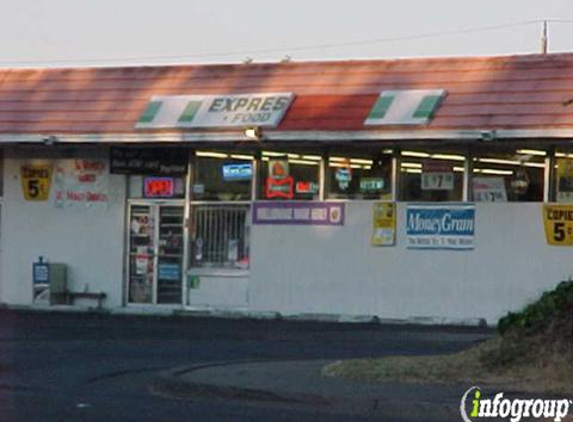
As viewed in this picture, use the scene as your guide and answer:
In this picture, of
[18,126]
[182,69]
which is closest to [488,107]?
[182,69]

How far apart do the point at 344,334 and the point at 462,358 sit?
8022mm

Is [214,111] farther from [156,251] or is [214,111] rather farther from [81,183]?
[81,183]

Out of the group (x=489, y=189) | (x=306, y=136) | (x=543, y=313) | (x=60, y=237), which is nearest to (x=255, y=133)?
(x=306, y=136)

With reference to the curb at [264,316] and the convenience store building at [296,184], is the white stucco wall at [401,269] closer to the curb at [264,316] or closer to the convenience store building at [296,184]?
the convenience store building at [296,184]

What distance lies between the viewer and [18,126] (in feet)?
96.0

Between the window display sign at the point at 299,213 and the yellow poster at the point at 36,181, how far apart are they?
4.75 metres

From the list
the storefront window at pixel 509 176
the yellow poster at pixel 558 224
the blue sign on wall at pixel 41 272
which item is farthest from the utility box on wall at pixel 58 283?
the yellow poster at pixel 558 224

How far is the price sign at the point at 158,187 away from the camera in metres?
30.1

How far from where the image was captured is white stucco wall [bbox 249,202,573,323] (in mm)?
26734

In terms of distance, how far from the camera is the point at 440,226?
2748cm

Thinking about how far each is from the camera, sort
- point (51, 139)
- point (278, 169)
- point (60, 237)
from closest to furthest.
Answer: point (51, 139), point (278, 169), point (60, 237)

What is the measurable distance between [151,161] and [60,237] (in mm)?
2648

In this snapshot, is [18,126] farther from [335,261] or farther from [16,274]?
[335,261]

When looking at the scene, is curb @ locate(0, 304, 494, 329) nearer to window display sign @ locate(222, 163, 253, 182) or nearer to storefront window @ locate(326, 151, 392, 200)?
storefront window @ locate(326, 151, 392, 200)
